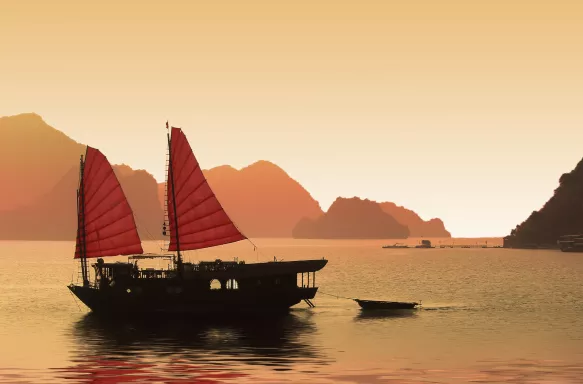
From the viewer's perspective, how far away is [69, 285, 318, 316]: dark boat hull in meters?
65.4

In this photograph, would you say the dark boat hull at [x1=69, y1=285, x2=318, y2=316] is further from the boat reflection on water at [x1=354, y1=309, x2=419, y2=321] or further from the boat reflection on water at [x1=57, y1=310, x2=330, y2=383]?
the boat reflection on water at [x1=354, y1=309, x2=419, y2=321]

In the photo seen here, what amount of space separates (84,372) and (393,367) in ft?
47.4

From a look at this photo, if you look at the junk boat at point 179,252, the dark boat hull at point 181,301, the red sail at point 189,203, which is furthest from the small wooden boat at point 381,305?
the red sail at point 189,203

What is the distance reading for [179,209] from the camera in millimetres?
68188

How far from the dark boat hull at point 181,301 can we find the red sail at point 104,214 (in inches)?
139

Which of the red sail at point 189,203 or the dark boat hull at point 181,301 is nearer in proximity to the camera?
the dark boat hull at point 181,301

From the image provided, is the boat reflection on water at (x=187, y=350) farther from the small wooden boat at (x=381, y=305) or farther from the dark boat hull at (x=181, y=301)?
the small wooden boat at (x=381, y=305)

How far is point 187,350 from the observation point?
48.2m

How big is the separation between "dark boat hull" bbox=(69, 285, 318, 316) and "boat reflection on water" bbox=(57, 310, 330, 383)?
1.40m

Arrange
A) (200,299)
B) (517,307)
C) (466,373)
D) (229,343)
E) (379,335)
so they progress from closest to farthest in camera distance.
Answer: (466,373)
(229,343)
(379,335)
(200,299)
(517,307)

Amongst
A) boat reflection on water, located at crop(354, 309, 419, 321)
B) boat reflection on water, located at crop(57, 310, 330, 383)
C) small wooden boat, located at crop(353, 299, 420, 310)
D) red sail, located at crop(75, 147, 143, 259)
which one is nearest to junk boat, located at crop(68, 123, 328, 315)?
red sail, located at crop(75, 147, 143, 259)

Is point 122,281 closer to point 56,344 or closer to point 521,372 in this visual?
point 56,344

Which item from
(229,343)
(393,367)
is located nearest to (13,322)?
(229,343)

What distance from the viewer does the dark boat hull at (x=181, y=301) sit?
6544cm
